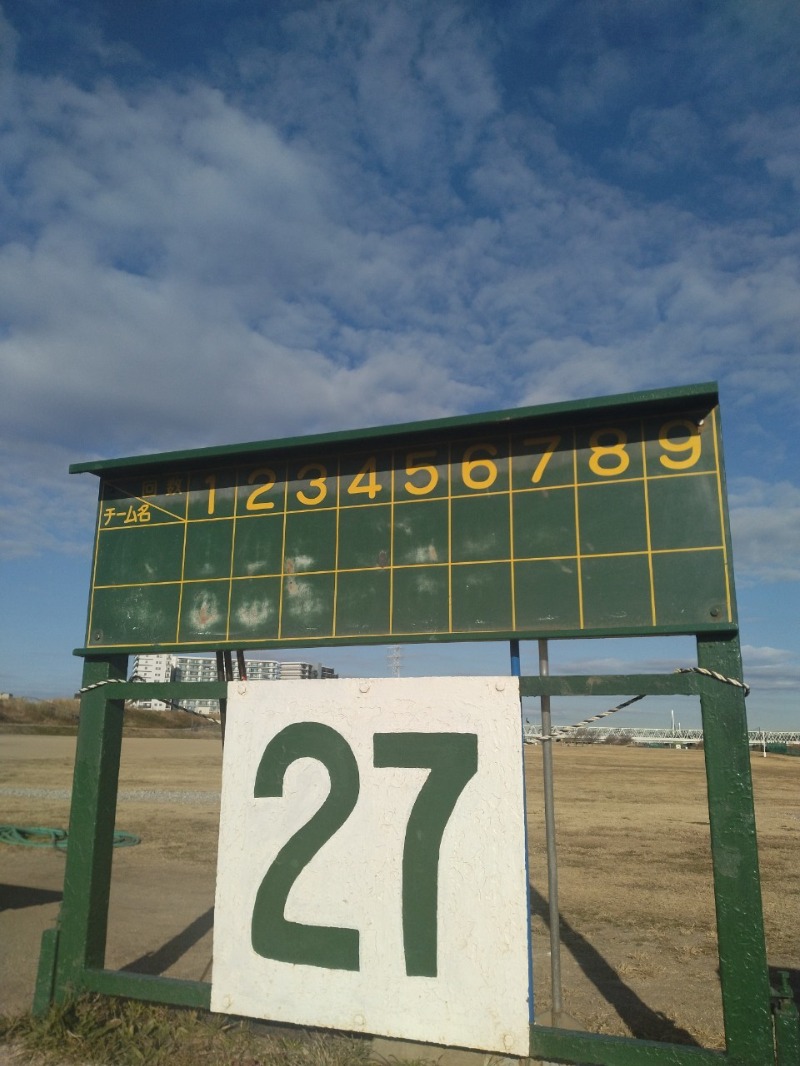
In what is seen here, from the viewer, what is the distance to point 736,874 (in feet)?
12.3

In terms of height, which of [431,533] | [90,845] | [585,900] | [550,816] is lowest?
[585,900]

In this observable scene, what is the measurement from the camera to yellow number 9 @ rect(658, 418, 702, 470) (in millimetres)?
4254

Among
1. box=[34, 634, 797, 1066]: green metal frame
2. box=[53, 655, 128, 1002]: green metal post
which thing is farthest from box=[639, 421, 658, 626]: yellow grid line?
box=[53, 655, 128, 1002]: green metal post

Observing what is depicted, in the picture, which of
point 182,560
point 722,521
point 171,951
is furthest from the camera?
point 171,951

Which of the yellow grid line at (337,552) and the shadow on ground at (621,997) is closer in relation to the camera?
the yellow grid line at (337,552)

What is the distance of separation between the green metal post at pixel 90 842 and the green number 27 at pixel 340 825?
136cm

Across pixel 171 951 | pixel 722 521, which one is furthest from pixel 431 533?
pixel 171 951

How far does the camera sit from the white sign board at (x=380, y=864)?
389 centimetres

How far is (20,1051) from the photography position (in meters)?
4.35

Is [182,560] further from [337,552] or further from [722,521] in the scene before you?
[722,521]

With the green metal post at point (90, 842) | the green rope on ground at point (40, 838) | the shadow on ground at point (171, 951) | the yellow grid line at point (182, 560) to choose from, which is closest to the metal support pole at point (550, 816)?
the yellow grid line at point (182, 560)

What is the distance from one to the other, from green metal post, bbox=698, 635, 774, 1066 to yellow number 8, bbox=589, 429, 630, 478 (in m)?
1.25

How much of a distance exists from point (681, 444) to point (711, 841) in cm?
237

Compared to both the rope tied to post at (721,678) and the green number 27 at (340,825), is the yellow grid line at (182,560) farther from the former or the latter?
the rope tied to post at (721,678)
